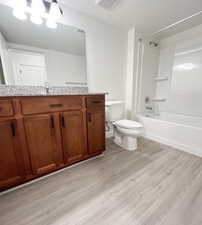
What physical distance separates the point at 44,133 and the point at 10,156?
34 cm

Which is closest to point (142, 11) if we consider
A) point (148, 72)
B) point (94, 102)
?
point (148, 72)

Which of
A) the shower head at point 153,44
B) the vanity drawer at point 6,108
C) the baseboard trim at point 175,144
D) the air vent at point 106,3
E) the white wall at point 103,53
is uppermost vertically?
the air vent at point 106,3

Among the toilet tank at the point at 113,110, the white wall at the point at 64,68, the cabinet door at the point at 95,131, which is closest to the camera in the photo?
the cabinet door at the point at 95,131

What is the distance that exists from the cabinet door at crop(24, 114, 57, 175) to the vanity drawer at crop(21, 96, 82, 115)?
7 cm

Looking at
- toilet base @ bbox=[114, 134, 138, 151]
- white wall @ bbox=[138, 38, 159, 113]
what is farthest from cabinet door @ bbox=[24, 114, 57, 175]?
white wall @ bbox=[138, 38, 159, 113]

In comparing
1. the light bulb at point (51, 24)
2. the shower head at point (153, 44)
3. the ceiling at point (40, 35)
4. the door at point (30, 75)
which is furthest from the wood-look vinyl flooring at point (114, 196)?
the shower head at point (153, 44)

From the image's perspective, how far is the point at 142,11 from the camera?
5.62 ft

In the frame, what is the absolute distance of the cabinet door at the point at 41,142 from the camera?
1.12 meters

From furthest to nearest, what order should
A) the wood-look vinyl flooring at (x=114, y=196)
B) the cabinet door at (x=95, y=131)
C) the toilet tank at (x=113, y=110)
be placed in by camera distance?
the toilet tank at (x=113, y=110) → the cabinet door at (x=95, y=131) → the wood-look vinyl flooring at (x=114, y=196)

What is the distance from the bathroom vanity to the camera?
40.4 inches

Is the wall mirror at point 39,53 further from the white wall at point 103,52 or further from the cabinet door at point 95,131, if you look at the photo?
the cabinet door at point 95,131

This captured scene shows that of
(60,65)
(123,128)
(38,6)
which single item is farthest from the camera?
(123,128)

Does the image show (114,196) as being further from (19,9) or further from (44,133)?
(19,9)

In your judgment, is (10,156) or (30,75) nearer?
(10,156)
